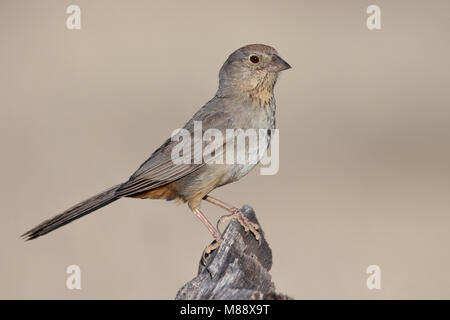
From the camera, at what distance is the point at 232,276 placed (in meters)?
3.68

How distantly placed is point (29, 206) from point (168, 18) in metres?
6.02

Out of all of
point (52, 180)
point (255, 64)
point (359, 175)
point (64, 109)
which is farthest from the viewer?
point (64, 109)

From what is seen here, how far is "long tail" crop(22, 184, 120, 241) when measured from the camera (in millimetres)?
5105

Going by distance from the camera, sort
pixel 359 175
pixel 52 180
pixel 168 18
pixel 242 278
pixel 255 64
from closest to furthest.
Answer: pixel 242 278, pixel 255 64, pixel 52 180, pixel 359 175, pixel 168 18

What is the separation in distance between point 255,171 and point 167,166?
16.1 feet

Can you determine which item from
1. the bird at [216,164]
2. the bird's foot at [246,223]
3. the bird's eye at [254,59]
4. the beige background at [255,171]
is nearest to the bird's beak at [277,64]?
the bird at [216,164]

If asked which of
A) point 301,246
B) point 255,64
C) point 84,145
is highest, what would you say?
point 255,64

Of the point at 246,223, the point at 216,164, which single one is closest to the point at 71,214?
the point at 216,164

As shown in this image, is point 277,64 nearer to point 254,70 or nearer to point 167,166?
point 254,70

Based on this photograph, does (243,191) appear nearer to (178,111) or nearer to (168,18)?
(178,111)

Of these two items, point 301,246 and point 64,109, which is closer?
point 301,246

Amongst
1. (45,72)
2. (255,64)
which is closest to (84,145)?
(45,72)

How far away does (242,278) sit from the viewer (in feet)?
12.3

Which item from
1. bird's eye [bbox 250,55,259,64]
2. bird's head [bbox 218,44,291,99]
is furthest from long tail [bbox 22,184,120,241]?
bird's eye [bbox 250,55,259,64]
